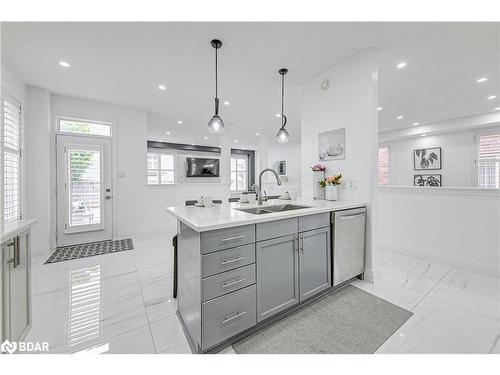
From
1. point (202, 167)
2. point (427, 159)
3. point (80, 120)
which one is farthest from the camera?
point (202, 167)

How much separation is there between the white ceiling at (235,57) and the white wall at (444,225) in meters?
1.83

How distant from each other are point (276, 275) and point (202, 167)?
27.0ft

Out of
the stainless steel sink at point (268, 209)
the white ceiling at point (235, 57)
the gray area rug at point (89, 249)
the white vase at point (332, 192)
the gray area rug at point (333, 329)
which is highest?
the white ceiling at point (235, 57)

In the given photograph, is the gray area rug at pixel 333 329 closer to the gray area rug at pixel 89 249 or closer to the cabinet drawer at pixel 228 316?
the cabinet drawer at pixel 228 316

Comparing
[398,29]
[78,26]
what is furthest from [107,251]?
[398,29]

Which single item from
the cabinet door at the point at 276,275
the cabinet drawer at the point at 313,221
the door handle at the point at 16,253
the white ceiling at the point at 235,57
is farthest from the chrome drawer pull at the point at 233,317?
the white ceiling at the point at 235,57

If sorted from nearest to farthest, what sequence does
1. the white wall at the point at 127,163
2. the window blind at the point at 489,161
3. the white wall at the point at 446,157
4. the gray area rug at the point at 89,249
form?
the gray area rug at the point at 89,249 < the white wall at the point at 127,163 < the window blind at the point at 489,161 < the white wall at the point at 446,157

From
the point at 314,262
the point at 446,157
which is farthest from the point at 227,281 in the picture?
the point at 446,157

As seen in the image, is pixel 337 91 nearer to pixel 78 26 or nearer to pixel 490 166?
pixel 78 26

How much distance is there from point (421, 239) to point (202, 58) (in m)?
4.05

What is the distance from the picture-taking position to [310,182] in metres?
3.27

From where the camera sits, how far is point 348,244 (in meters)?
2.28

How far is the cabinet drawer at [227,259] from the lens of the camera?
53.6 inches

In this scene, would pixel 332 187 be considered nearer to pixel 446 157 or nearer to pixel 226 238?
pixel 226 238
